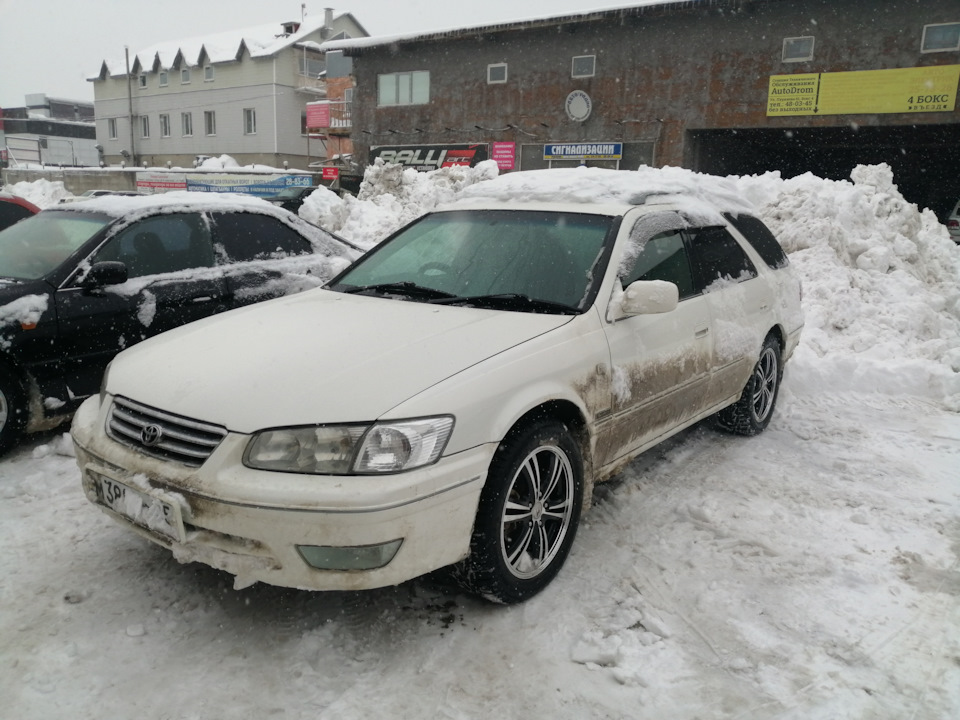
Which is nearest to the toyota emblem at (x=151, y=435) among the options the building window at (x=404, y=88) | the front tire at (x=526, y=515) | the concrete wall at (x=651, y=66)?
the front tire at (x=526, y=515)

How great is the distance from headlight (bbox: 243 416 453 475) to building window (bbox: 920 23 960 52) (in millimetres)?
24890

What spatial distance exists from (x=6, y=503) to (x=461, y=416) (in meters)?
2.76

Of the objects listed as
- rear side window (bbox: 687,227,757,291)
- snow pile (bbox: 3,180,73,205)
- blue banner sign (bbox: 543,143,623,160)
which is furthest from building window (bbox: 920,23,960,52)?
snow pile (bbox: 3,180,73,205)

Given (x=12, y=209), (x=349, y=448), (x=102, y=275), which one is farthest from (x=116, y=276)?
(x=12, y=209)

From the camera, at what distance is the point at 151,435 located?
273cm

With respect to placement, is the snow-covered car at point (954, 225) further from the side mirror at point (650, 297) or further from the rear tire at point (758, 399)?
the side mirror at point (650, 297)

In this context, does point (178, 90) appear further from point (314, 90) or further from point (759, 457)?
point (759, 457)

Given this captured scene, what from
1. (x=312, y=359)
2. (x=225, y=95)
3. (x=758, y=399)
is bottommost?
(x=758, y=399)

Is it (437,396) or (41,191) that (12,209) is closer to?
(437,396)

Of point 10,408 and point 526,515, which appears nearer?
point 526,515

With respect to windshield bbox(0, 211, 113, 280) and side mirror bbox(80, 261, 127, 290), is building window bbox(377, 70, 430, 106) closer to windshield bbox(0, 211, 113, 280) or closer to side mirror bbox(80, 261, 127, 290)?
windshield bbox(0, 211, 113, 280)

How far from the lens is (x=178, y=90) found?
48781 mm

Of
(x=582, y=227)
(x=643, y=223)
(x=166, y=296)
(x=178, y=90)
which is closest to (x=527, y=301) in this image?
(x=582, y=227)

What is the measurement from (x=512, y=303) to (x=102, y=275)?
2.84m
